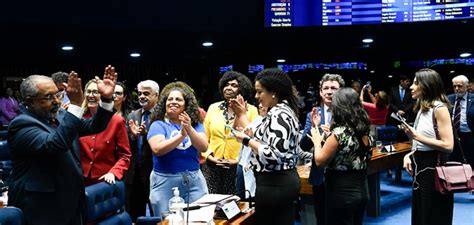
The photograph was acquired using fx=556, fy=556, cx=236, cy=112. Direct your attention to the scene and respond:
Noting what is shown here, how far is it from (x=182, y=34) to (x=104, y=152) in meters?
4.39

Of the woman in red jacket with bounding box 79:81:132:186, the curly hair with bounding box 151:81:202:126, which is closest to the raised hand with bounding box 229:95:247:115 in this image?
the curly hair with bounding box 151:81:202:126

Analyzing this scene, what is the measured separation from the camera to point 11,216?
2.51m

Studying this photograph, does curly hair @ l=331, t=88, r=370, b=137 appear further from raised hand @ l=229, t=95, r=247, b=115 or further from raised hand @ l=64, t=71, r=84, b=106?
raised hand @ l=64, t=71, r=84, b=106

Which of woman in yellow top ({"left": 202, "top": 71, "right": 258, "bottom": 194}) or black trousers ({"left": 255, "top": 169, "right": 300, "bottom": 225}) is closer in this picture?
black trousers ({"left": 255, "top": 169, "right": 300, "bottom": 225})

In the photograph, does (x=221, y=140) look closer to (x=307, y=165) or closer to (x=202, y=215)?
(x=307, y=165)

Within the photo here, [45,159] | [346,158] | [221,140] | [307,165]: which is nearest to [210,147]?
[221,140]

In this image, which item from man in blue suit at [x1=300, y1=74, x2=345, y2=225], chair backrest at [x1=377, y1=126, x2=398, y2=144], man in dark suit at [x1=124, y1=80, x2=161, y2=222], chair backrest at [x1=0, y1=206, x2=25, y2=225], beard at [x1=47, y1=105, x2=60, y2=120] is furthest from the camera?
chair backrest at [x1=377, y1=126, x2=398, y2=144]

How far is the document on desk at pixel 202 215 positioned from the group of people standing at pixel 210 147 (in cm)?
18

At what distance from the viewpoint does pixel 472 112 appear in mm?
7371

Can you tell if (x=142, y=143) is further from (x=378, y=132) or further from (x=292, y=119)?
(x=378, y=132)

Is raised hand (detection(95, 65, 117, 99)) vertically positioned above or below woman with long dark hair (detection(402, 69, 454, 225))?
above

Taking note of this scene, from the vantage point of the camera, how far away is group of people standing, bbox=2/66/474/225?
281 cm

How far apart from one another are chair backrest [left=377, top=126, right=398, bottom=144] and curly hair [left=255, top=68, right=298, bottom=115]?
427 cm

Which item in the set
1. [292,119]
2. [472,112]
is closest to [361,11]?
[472,112]
